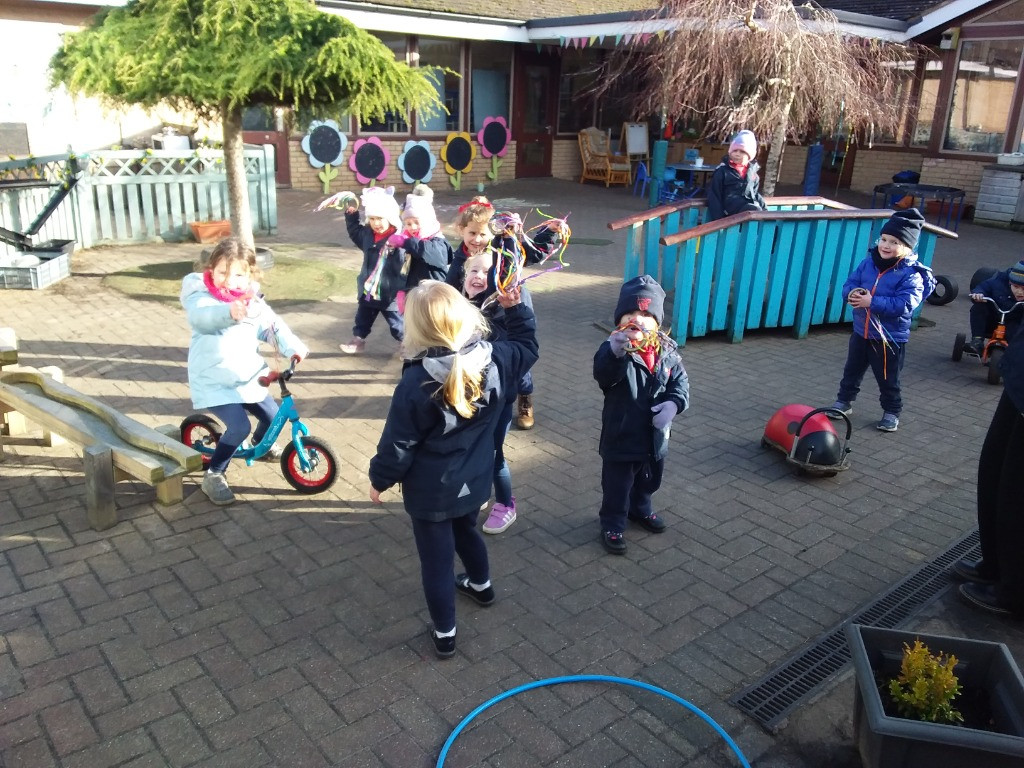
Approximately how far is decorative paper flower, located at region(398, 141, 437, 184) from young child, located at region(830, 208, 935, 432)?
12523 mm

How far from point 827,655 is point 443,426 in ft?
6.39

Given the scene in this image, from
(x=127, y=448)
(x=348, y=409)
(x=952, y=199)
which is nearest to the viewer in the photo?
(x=127, y=448)

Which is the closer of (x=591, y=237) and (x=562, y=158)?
(x=591, y=237)

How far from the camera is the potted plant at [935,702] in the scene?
8.53ft

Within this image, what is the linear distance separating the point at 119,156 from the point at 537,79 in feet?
34.6

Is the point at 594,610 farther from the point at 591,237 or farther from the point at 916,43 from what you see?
the point at 916,43

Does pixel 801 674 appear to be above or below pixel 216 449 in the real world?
below

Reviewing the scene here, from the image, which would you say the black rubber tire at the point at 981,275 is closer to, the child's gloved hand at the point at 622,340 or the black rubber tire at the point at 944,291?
the black rubber tire at the point at 944,291

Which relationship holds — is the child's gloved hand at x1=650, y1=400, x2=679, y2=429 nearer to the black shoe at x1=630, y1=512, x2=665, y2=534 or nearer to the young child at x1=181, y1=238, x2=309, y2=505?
the black shoe at x1=630, y1=512, x2=665, y2=534

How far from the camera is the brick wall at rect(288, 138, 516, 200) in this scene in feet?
53.5

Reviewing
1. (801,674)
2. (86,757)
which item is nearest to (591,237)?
(801,674)

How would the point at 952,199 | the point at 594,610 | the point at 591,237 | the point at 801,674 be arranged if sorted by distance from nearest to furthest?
the point at 801,674, the point at 594,610, the point at 591,237, the point at 952,199

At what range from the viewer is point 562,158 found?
775 inches

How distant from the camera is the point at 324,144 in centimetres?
1620
